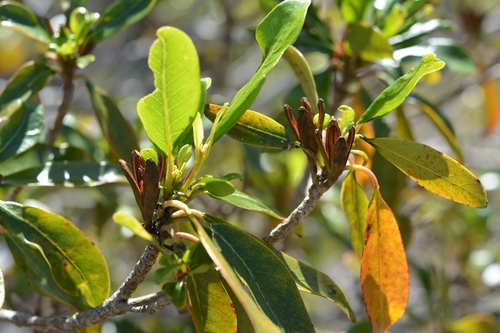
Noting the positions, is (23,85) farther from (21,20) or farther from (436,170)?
(436,170)

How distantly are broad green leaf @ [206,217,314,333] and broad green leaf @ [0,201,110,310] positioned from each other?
0.28m

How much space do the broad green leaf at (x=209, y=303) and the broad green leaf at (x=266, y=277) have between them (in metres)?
0.06

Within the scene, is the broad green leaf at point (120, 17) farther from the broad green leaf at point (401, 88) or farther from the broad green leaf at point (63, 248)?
the broad green leaf at point (401, 88)

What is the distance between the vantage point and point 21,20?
1.51 metres

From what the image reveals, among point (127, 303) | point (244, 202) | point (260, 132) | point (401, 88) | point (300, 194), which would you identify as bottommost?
point (300, 194)

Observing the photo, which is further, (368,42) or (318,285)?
(368,42)

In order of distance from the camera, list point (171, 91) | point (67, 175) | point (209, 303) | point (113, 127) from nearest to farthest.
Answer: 1. point (171, 91)
2. point (209, 303)
3. point (67, 175)
4. point (113, 127)

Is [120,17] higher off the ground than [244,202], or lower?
higher

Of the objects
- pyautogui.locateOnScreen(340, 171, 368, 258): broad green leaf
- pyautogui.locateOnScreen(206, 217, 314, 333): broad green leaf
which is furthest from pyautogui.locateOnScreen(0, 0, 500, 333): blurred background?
pyautogui.locateOnScreen(206, 217, 314, 333): broad green leaf

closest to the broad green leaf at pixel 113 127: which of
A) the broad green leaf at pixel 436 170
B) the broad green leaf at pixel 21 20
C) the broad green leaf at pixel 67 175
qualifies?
the broad green leaf at pixel 67 175

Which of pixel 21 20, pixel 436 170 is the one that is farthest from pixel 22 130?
pixel 436 170

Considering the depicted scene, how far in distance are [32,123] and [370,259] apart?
31.7 inches

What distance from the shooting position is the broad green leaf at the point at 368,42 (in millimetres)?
1515

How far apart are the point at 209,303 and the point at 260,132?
0.31 m
